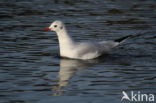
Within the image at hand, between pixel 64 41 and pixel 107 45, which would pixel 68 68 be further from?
pixel 107 45

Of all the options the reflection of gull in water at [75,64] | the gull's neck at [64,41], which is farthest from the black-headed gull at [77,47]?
the reflection of gull in water at [75,64]

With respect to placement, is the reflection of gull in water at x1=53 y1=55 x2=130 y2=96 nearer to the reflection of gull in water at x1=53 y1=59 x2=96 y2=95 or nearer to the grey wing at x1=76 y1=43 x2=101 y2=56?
the reflection of gull in water at x1=53 y1=59 x2=96 y2=95

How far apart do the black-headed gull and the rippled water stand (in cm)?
22

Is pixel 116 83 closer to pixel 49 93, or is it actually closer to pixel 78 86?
pixel 78 86

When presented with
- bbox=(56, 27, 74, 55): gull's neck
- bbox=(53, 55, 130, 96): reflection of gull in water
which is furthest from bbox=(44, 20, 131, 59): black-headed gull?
bbox=(53, 55, 130, 96): reflection of gull in water

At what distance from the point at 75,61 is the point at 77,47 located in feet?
1.32

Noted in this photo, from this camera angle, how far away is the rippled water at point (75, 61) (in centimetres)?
1045

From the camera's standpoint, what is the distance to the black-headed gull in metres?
13.9

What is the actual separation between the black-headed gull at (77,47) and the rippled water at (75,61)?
216 mm

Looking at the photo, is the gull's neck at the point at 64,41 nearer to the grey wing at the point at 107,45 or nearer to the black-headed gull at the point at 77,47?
the black-headed gull at the point at 77,47

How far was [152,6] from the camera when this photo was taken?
21312 mm

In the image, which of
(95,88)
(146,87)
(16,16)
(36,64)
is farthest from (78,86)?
(16,16)

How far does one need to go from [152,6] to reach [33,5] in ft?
14.7

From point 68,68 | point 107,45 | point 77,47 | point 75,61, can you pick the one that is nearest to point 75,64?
point 75,61
